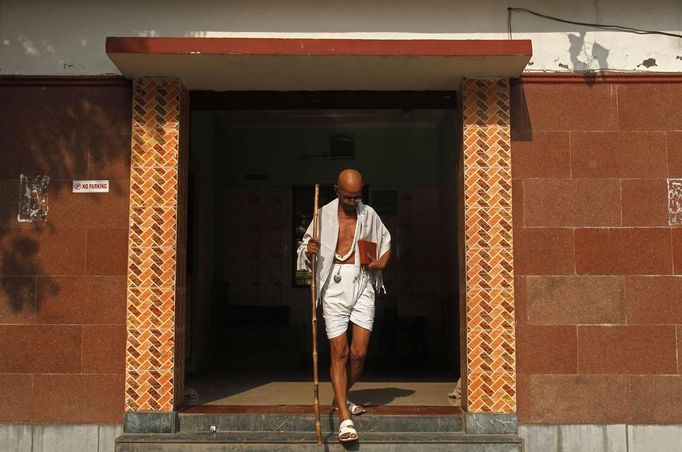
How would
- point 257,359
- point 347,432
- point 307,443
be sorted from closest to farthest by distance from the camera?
point 347,432 < point 307,443 < point 257,359

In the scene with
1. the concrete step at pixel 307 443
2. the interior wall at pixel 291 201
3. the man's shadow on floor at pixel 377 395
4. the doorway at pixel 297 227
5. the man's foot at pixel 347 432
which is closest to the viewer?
the man's foot at pixel 347 432

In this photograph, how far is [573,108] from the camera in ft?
21.1

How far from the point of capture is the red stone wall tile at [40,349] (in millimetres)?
6289

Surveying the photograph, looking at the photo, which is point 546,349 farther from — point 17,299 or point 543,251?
point 17,299

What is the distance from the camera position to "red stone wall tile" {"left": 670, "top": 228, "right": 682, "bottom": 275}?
630 centimetres

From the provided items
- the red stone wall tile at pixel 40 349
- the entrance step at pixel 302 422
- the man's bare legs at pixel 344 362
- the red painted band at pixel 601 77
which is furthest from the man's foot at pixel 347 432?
the red painted band at pixel 601 77

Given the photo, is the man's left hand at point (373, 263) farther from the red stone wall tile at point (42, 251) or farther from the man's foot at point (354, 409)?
the red stone wall tile at point (42, 251)

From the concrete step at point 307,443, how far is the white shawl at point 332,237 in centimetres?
120

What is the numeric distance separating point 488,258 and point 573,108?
1508mm

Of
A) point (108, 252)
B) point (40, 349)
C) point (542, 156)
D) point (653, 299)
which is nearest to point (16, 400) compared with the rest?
point (40, 349)

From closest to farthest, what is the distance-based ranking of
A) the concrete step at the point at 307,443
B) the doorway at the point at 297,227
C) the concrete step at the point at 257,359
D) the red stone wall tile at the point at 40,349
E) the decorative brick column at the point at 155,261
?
1. the concrete step at the point at 307,443
2. the decorative brick column at the point at 155,261
3. the red stone wall tile at the point at 40,349
4. the concrete step at the point at 257,359
5. the doorway at the point at 297,227

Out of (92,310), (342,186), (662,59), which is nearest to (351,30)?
(342,186)

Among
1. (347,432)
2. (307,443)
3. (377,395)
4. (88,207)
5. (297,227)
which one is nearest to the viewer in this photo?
(347,432)

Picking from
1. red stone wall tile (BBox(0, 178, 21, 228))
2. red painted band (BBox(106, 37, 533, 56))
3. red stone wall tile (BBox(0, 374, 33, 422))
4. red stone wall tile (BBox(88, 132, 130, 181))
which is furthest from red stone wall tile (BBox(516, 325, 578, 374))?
red stone wall tile (BBox(0, 178, 21, 228))
